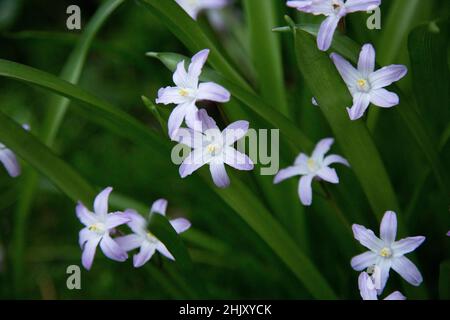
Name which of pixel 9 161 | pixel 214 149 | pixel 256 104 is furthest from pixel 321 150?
pixel 9 161

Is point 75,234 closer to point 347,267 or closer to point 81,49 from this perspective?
point 81,49

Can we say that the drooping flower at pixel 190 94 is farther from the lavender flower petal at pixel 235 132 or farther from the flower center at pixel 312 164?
the flower center at pixel 312 164

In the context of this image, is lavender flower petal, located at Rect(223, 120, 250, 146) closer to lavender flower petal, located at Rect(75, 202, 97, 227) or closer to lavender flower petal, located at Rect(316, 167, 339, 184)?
lavender flower petal, located at Rect(316, 167, 339, 184)

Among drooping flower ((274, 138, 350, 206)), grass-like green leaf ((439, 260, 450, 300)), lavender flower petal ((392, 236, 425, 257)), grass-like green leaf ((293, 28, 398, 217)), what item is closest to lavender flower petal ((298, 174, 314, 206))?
drooping flower ((274, 138, 350, 206))

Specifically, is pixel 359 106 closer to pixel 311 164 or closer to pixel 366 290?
pixel 311 164

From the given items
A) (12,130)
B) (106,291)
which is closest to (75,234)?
(106,291)

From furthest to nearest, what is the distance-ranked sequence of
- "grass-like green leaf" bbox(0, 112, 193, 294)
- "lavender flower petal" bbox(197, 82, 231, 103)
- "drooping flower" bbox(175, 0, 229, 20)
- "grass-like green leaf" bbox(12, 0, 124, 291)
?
1. "drooping flower" bbox(175, 0, 229, 20)
2. "grass-like green leaf" bbox(12, 0, 124, 291)
3. "grass-like green leaf" bbox(0, 112, 193, 294)
4. "lavender flower petal" bbox(197, 82, 231, 103)
